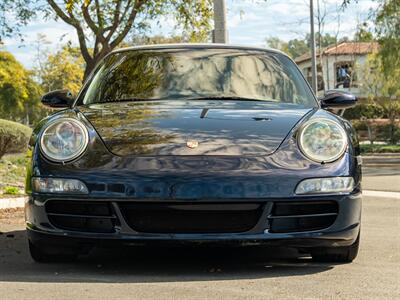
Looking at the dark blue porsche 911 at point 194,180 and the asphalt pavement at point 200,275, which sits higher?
the dark blue porsche 911 at point 194,180

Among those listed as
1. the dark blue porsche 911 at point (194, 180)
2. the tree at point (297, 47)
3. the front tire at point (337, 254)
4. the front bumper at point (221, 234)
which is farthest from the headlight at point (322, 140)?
the tree at point (297, 47)

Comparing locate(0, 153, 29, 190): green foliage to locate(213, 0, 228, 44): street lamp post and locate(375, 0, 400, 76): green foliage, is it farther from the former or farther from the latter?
locate(375, 0, 400, 76): green foliage

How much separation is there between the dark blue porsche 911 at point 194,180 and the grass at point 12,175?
16.4 ft

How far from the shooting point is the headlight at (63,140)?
13.8ft

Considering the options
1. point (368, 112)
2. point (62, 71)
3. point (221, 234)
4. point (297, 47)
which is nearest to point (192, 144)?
point (221, 234)

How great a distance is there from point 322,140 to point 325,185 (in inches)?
13.3

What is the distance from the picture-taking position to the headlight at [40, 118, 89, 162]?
4199 millimetres

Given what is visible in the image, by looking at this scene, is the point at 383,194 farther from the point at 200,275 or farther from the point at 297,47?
the point at 297,47

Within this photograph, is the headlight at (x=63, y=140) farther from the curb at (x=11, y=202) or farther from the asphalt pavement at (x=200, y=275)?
the curb at (x=11, y=202)

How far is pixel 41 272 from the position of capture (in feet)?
13.9

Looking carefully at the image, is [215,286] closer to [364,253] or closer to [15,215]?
[364,253]

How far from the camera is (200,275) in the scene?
4.10m

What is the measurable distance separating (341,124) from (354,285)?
110 cm

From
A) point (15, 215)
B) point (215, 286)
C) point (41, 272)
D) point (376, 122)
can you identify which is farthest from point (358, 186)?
point (376, 122)
